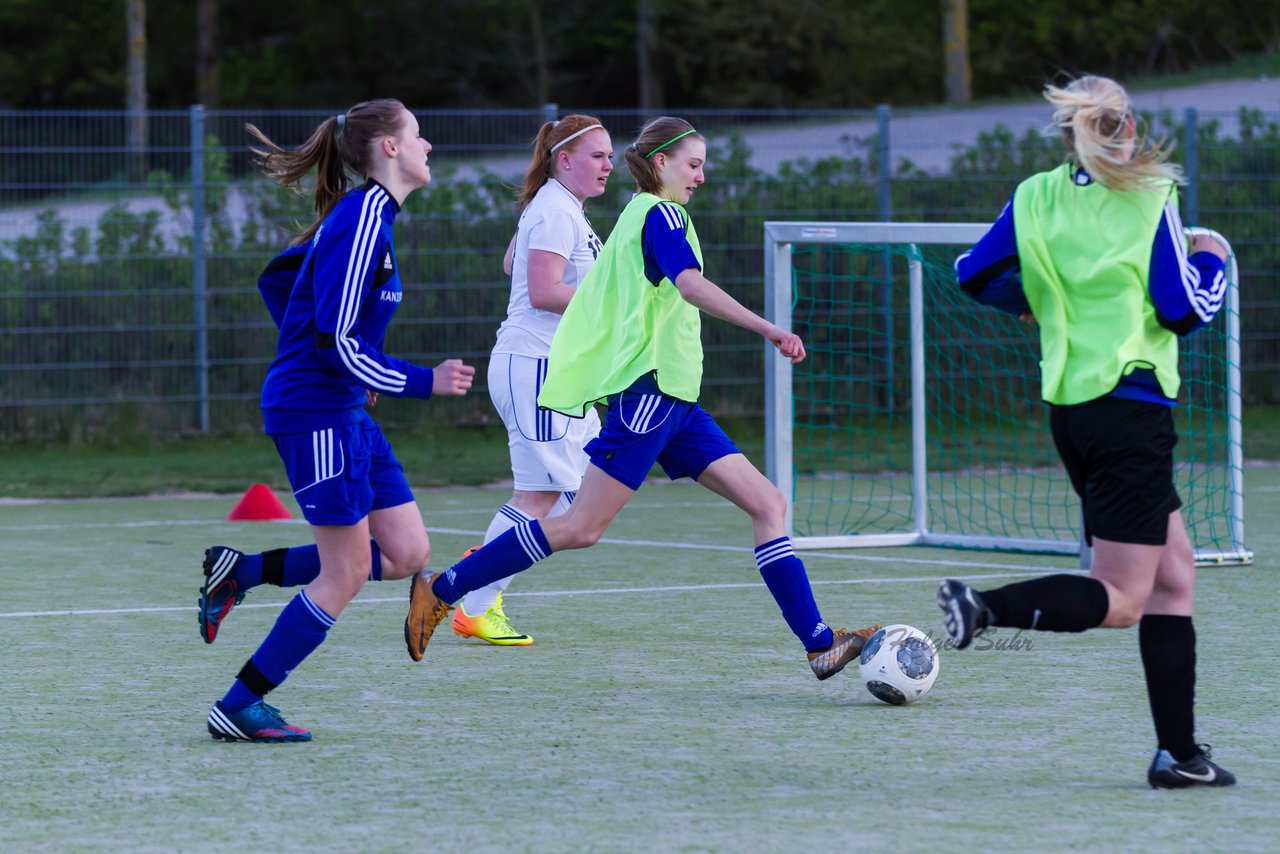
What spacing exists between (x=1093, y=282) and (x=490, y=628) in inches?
120

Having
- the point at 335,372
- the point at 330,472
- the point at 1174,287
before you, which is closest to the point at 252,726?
the point at 330,472

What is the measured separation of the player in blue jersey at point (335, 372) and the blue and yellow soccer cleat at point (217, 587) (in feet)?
2.16

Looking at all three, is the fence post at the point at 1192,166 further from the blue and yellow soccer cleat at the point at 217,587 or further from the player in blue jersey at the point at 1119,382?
the player in blue jersey at the point at 1119,382

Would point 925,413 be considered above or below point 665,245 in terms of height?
below

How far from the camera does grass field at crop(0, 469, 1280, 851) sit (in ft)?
13.4

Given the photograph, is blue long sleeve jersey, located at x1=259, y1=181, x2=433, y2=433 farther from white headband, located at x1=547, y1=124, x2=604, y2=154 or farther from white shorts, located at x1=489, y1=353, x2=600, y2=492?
white headband, located at x1=547, y1=124, x2=604, y2=154

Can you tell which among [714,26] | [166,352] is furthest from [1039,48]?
[166,352]

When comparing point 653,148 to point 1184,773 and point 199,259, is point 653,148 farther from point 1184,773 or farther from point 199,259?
point 199,259

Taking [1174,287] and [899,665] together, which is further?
[899,665]

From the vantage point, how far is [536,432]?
6703 mm

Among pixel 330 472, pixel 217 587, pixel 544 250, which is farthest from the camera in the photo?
pixel 544 250

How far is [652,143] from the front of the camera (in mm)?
6004

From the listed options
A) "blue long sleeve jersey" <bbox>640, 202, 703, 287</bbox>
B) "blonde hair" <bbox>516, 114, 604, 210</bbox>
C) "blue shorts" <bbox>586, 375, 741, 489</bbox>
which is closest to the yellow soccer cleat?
"blue shorts" <bbox>586, 375, 741, 489</bbox>

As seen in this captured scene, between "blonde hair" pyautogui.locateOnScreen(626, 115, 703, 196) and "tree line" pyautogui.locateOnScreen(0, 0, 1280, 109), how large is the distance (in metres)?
31.6
